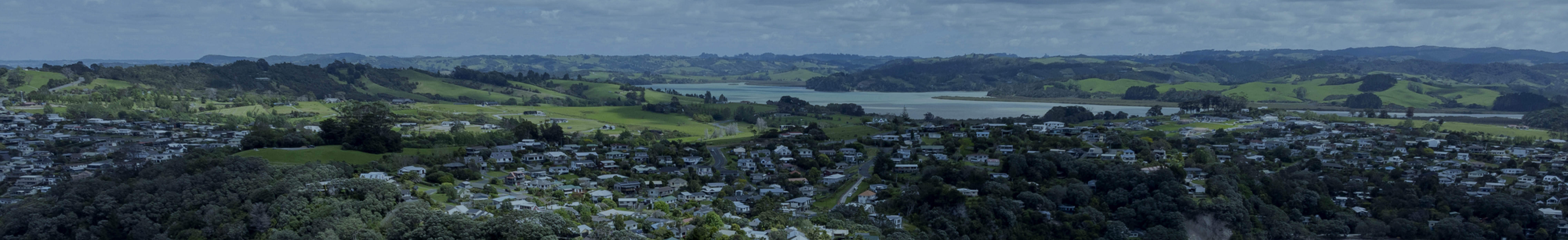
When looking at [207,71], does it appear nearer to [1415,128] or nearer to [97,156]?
[97,156]

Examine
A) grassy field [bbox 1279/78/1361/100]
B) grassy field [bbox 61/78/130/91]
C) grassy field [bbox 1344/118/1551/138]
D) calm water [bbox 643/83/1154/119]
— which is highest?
grassy field [bbox 1279/78/1361/100]

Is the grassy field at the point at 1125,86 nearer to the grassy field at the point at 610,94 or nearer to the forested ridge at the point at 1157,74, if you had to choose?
the forested ridge at the point at 1157,74

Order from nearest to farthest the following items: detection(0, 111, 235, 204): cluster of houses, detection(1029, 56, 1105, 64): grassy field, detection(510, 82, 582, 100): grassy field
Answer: detection(0, 111, 235, 204): cluster of houses → detection(510, 82, 582, 100): grassy field → detection(1029, 56, 1105, 64): grassy field

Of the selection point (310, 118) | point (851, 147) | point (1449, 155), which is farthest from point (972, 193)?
point (310, 118)

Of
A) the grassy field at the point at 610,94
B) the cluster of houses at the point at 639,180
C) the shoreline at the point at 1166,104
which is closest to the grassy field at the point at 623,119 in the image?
the cluster of houses at the point at 639,180

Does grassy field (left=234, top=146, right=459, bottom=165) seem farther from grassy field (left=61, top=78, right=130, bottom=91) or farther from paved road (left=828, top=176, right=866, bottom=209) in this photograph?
grassy field (left=61, top=78, right=130, bottom=91)

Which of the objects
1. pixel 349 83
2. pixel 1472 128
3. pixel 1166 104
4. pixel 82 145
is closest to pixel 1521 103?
pixel 1166 104

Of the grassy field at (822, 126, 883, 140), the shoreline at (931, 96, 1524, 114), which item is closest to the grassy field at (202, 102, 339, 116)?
the grassy field at (822, 126, 883, 140)
